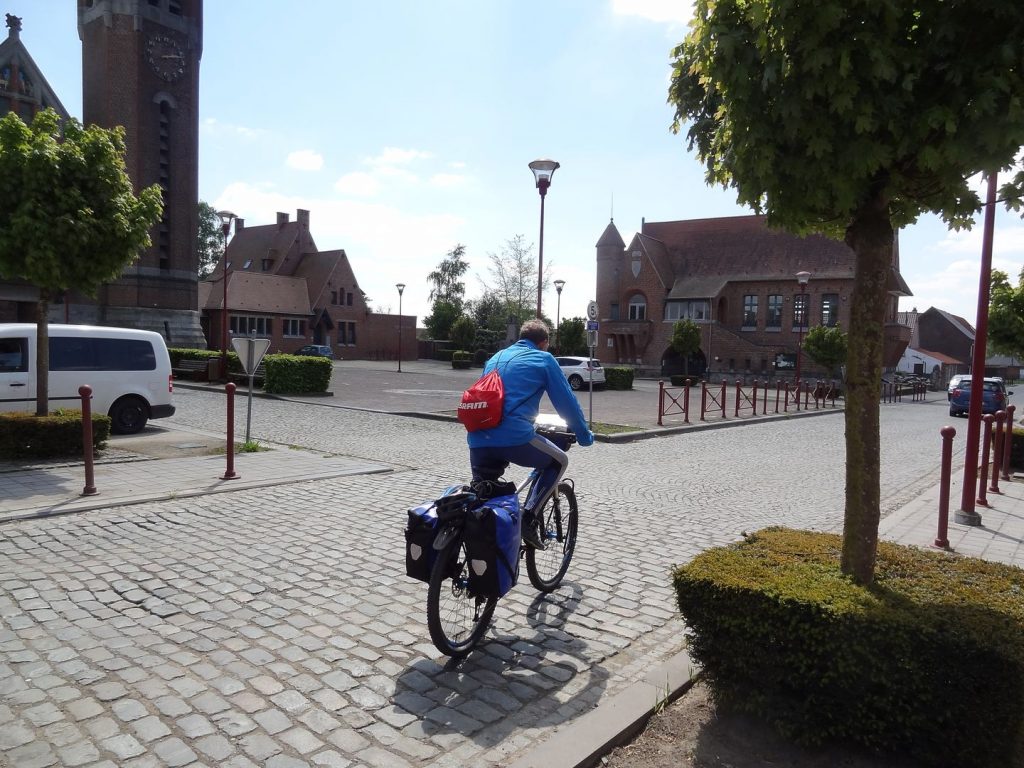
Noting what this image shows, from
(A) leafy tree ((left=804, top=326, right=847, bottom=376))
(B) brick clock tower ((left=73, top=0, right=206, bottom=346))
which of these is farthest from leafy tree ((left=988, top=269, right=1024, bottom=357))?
(B) brick clock tower ((left=73, top=0, right=206, bottom=346))

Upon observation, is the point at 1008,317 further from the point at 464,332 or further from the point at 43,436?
the point at 464,332

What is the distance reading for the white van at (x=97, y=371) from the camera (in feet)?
37.1

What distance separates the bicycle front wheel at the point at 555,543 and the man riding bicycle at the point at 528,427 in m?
0.27

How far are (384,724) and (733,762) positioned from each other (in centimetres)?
148

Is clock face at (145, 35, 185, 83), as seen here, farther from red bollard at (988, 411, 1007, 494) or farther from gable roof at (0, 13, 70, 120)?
red bollard at (988, 411, 1007, 494)

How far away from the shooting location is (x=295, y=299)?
5959 centimetres

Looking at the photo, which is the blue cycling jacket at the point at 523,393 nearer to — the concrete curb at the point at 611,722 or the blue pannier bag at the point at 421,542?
the blue pannier bag at the point at 421,542

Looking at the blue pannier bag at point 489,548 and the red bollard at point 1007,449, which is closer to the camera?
the blue pannier bag at point 489,548

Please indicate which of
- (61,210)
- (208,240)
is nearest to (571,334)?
(61,210)

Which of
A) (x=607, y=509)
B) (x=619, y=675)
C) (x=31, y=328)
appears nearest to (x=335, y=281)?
(x=31, y=328)

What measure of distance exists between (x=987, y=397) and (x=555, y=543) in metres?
26.8

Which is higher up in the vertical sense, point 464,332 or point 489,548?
point 464,332

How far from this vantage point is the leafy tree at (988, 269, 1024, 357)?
19.0 m

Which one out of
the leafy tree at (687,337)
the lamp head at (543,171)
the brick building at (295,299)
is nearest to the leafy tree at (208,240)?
the brick building at (295,299)
